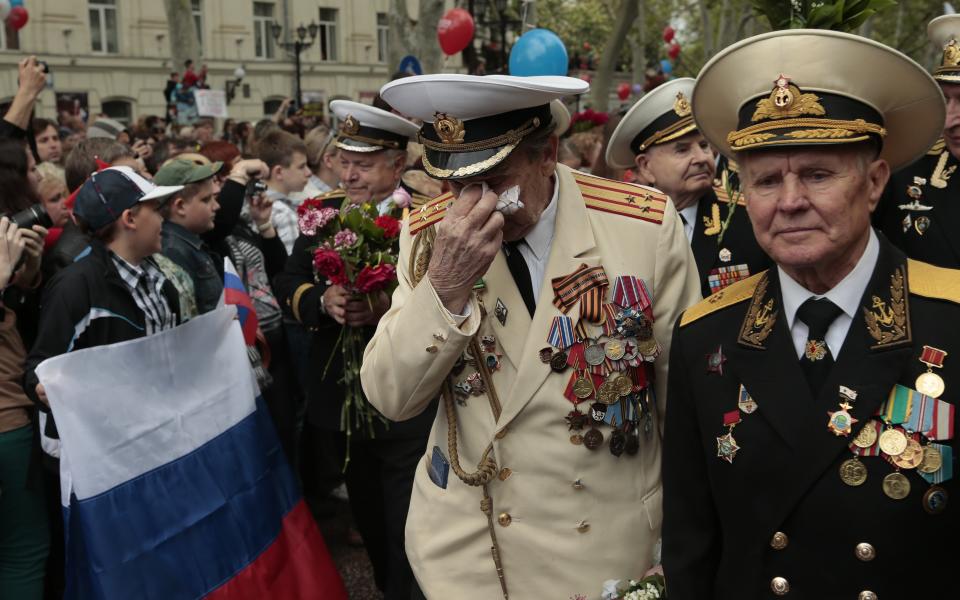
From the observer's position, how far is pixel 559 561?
2848 millimetres

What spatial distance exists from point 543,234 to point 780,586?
4.12 ft

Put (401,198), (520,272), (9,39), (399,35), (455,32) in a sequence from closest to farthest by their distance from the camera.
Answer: (520,272)
(401,198)
(455,32)
(399,35)
(9,39)

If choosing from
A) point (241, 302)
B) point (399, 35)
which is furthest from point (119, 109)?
point (241, 302)

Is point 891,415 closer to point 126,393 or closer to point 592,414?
point 592,414

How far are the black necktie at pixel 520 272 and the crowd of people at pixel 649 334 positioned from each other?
0.01m

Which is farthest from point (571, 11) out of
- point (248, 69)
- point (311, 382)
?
point (311, 382)

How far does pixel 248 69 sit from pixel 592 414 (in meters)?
40.5

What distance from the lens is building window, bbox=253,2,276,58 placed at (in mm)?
41969

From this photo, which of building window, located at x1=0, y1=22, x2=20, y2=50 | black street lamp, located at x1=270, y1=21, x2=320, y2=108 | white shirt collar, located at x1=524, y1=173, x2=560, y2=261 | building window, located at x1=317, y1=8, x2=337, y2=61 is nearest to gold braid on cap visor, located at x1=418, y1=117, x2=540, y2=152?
white shirt collar, located at x1=524, y1=173, x2=560, y2=261

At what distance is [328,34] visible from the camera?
44.0 m

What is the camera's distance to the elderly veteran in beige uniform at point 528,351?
108 inches

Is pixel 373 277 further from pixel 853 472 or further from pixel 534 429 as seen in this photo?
pixel 853 472

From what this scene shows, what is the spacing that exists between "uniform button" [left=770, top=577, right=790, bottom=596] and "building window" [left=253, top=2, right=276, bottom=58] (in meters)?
42.3

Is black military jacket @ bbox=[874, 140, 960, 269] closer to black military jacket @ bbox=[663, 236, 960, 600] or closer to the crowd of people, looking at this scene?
the crowd of people
